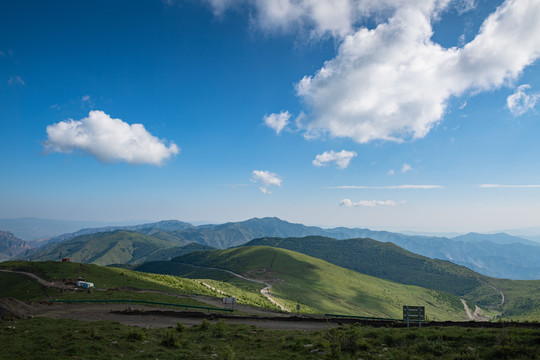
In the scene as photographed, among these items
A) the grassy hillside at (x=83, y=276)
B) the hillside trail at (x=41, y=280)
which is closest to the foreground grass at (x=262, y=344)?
the grassy hillside at (x=83, y=276)

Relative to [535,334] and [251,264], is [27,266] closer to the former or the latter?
[535,334]

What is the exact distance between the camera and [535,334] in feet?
52.5

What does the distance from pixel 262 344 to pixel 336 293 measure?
125m

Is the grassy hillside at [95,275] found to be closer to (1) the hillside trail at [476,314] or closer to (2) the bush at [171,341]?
(2) the bush at [171,341]

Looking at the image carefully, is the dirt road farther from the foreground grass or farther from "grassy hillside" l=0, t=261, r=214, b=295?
"grassy hillside" l=0, t=261, r=214, b=295

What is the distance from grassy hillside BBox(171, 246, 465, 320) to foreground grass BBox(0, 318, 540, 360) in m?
70.5

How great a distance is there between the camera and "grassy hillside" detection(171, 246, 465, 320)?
10924 centimetres

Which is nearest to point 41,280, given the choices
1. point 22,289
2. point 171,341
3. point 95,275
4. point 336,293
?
point 22,289

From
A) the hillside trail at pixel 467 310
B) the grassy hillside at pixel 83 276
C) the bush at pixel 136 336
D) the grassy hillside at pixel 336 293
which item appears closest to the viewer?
the bush at pixel 136 336

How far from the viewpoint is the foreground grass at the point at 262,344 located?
15.2 m

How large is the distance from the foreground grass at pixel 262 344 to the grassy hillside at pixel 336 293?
70.5 metres

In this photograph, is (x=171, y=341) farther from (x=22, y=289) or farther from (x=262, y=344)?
(x=22, y=289)

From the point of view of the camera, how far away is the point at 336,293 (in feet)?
434

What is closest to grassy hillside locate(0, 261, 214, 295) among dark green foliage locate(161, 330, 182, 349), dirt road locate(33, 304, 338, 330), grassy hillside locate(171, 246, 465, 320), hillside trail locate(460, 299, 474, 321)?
dirt road locate(33, 304, 338, 330)
